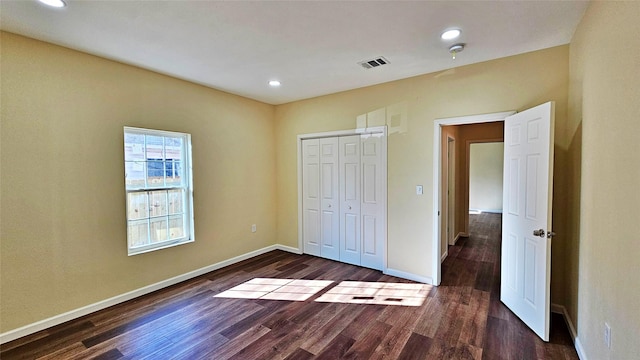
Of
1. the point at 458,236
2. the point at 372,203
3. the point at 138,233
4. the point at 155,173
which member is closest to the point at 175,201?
the point at 155,173

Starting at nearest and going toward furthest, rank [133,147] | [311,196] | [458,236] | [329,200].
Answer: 1. [133,147]
2. [329,200]
3. [311,196]
4. [458,236]

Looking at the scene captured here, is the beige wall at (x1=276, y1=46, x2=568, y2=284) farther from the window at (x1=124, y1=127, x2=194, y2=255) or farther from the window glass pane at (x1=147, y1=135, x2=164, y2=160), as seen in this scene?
the window glass pane at (x1=147, y1=135, x2=164, y2=160)

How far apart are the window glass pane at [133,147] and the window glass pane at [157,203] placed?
18.4 inches

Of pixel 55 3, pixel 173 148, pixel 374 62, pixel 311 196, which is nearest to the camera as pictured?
pixel 55 3

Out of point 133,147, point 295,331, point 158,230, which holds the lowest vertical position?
point 295,331

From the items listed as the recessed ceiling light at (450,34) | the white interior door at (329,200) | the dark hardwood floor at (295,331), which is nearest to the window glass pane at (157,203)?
the dark hardwood floor at (295,331)

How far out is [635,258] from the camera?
1317mm

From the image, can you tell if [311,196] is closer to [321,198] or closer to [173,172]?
[321,198]

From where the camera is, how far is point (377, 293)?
3.34 meters

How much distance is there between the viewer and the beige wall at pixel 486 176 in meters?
9.37

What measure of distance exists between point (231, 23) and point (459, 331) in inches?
132

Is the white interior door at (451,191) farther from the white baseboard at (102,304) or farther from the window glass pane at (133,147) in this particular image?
the window glass pane at (133,147)

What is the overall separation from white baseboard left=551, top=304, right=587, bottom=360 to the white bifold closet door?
2743mm

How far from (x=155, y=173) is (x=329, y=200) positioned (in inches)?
100
